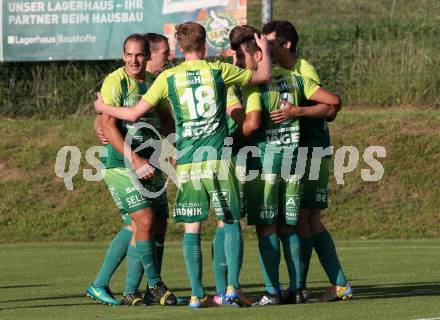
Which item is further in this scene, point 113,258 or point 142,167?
point 113,258

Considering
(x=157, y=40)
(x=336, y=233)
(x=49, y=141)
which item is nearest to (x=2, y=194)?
(x=49, y=141)

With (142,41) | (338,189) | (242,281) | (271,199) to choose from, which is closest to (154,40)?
(142,41)

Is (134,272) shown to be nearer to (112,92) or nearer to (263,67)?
(112,92)

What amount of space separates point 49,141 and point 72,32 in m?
1.80

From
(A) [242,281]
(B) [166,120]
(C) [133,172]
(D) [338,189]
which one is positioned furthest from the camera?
(D) [338,189]

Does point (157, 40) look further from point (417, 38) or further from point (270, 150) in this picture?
point (417, 38)

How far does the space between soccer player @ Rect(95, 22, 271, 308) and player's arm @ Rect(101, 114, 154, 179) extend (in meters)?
0.45

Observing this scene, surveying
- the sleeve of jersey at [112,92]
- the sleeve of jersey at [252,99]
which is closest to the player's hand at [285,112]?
the sleeve of jersey at [252,99]

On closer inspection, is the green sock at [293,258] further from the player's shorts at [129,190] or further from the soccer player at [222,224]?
the player's shorts at [129,190]

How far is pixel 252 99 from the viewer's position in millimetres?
9344

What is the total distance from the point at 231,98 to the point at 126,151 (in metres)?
0.92

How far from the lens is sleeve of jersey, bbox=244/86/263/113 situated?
9312 mm

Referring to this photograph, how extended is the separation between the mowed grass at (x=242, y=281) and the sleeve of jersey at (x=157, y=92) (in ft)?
5.09

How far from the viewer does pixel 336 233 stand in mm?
17422
